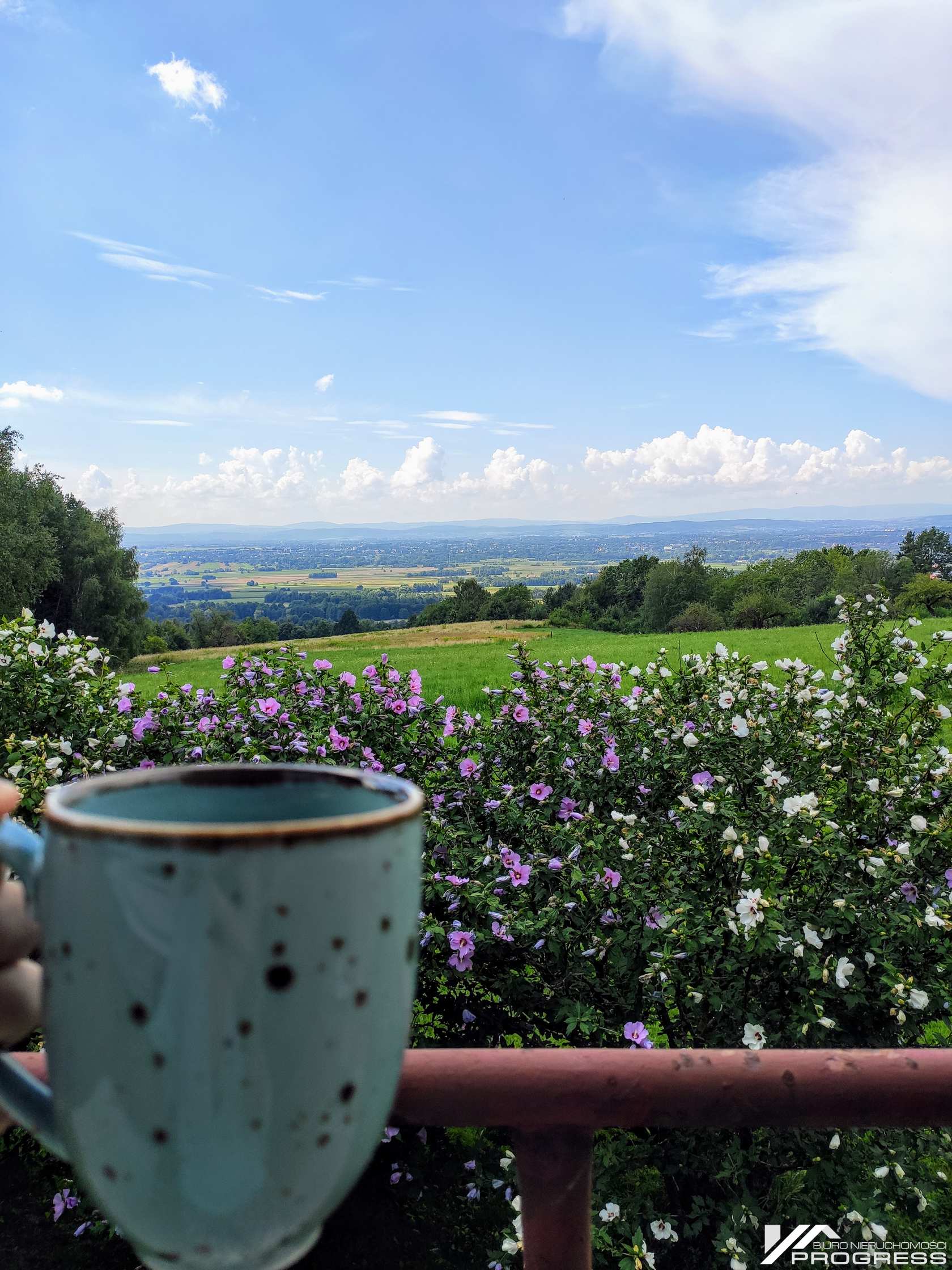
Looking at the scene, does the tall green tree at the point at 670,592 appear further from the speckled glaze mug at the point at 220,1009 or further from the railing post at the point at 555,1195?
the speckled glaze mug at the point at 220,1009

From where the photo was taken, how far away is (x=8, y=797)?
2.25 ft

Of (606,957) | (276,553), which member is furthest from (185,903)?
(276,553)

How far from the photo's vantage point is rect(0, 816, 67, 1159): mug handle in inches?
21.6

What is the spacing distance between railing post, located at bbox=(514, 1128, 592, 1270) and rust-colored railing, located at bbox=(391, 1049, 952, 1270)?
0.02 metres

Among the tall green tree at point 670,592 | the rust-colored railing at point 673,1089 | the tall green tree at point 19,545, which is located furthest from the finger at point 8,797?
the tall green tree at point 670,592

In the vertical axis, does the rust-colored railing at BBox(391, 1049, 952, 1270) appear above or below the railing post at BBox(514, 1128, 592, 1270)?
above

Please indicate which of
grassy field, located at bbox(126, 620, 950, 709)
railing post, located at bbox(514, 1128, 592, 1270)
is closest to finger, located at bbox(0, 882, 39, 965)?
railing post, located at bbox(514, 1128, 592, 1270)

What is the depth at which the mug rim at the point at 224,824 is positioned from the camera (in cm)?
46

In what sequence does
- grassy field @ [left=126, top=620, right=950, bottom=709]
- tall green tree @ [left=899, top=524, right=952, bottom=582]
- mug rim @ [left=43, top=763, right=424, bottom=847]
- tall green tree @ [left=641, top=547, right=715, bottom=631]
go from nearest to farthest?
mug rim @ [left=43, top=763, right=424, bottom=847] < grassy field @ [left=126, top=620, right=950, bottom=709] < tall green tree @ [left=641, top=547, right=715, bottom=631] < tall green tree @ [left=899, top=524, right=952, bottom=582]

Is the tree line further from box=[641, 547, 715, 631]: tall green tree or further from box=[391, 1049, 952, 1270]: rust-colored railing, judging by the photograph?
box=[391, 1049, 952, 1270]: rust-colored railing

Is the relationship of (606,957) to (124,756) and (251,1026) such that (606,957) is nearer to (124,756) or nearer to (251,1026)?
(124,756)

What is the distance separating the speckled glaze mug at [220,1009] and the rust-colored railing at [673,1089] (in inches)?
17.9

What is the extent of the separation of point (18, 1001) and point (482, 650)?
69.5 ft

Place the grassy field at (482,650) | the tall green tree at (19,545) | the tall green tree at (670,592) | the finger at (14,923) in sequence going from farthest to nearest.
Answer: the tall green tree at (670,592), the tall green tree at (19,545), the grassy field at (482,650), the finger at (14,923)
